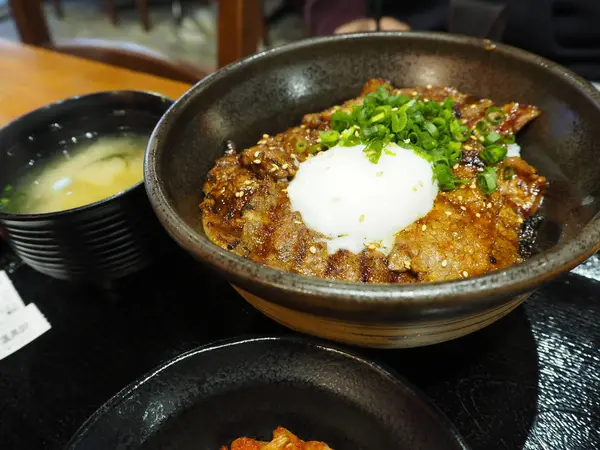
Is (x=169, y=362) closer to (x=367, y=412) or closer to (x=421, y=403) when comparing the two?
(x=367, y=412)

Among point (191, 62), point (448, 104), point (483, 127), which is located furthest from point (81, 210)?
point (191, 62)

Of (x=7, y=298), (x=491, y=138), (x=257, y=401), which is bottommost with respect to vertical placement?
(x=7, y=298)

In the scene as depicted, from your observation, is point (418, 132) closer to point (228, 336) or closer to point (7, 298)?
point (228, 336)

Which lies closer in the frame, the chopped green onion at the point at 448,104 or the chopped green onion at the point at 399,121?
the chopped green onion at the point at 399,121

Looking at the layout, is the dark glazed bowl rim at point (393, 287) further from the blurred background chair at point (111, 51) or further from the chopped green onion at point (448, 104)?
the blurred background chair at point (111, 51)

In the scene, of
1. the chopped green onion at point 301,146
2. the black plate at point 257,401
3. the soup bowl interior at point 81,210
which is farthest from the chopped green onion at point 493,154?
the soup bowl interior at point 81,210

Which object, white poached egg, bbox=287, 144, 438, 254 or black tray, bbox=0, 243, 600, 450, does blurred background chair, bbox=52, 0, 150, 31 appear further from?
white poached egg, bbox=287, 144, 438, 254

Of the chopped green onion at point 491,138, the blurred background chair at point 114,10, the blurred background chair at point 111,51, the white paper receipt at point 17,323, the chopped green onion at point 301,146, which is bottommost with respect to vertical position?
the blurred background chair at point 114,10

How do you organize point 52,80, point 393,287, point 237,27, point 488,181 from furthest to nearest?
point 52,80, point 237,27, point 488,181, point 393,287
